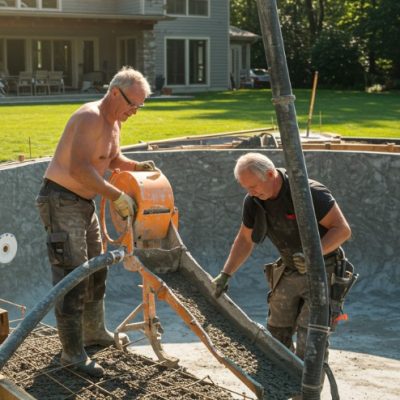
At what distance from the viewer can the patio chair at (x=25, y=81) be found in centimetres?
2764

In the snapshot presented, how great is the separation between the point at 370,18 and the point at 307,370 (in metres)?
35.0

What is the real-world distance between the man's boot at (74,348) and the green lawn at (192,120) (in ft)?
19.4

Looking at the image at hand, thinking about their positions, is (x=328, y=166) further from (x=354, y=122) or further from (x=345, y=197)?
(x=354, y=122)

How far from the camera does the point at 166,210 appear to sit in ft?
18.2

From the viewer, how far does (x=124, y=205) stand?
5289mm

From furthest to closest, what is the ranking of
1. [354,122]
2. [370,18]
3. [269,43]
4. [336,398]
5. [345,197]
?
[370,18]
[354,122]
[345,197]
[336,398]
[269,43]

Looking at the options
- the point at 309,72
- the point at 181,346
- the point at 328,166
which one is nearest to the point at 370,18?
the point at 309,72

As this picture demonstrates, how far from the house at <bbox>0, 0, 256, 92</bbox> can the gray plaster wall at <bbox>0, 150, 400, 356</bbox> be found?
64.4 feet

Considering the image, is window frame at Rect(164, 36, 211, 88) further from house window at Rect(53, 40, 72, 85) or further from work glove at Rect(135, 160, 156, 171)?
work glove at Rect(135, 160, 156, 171)

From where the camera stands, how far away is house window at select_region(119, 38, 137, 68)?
104ft

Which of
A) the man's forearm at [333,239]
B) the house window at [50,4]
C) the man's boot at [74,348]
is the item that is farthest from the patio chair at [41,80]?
the man's forearm at [333,239]

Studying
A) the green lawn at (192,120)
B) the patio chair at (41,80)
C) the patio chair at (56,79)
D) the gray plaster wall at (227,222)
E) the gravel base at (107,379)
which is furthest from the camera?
the patio chair at (56,79)

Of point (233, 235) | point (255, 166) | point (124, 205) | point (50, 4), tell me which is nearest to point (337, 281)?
point (255, 166)

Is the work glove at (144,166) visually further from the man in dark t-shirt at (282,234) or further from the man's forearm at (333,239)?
the man's forearm at (333,239)
